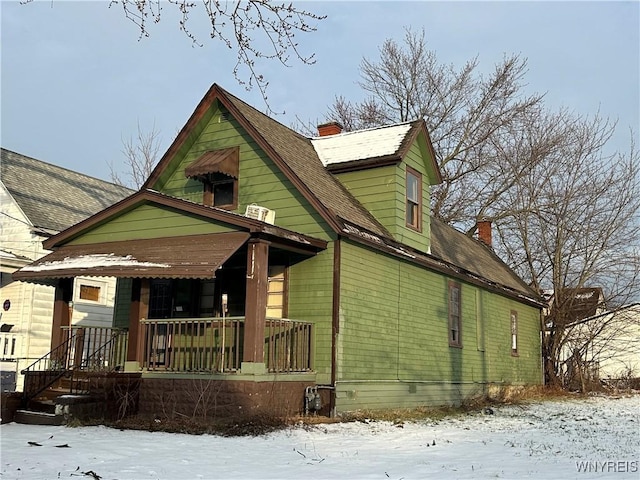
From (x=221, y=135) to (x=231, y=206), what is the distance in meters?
1.76

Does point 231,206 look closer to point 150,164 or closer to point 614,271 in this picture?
point 614,271

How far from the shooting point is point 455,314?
18.8m

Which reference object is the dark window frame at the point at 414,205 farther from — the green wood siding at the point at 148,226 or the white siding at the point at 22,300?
the white siding at the point at 22,300

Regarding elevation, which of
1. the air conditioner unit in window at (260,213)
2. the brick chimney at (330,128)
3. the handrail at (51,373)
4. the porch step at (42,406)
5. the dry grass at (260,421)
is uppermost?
the brick chimney at (330,128)

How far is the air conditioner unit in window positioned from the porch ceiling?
60.9 inches

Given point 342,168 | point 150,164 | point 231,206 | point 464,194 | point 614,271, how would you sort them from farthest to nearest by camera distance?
1. point 150,164
2. point 464,194
3. point 614,271
4. point 342,168
5. point 231,206

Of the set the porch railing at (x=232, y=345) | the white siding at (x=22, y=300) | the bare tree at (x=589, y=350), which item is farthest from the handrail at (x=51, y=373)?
the bare tree at (x=589, y=350)

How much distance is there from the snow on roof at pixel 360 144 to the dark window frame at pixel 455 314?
14.2 ft

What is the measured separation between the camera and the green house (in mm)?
12023

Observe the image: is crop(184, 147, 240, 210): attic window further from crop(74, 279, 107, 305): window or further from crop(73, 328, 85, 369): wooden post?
crop(74, 279, 107, 305): window

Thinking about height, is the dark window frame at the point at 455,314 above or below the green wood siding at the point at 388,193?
below

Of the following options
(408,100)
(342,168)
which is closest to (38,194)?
(342,168)

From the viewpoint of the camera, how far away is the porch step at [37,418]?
11469mm

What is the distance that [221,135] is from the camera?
52.0 ft
